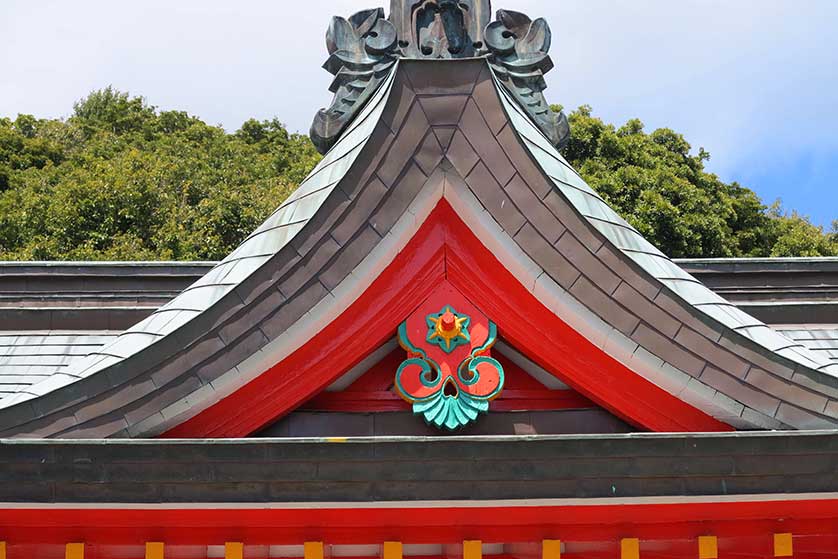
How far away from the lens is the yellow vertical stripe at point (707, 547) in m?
4.56

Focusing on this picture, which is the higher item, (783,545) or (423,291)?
(423,291)

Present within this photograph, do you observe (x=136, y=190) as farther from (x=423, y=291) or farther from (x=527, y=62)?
Result: (x=423, y=291)

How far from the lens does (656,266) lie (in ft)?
16.4

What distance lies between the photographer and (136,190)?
2288cm

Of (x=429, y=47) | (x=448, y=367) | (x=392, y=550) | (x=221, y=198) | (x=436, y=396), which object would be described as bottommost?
(x=392, y=550)

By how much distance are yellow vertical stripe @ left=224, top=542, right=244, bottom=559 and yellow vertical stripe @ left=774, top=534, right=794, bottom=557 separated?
2163mm

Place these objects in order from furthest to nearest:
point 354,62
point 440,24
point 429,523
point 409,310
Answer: point 354,62 → point 440,24 → point 409,310 → point 429,523

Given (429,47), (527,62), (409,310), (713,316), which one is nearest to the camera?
(713,316)

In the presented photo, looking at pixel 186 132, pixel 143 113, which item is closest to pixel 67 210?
pixel 186 132

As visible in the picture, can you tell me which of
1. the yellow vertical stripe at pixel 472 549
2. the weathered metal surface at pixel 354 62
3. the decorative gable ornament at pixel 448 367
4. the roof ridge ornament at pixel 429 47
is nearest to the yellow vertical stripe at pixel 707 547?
the yellow vertical stripe at pixel 472 549

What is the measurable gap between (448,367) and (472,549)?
77 centimetres

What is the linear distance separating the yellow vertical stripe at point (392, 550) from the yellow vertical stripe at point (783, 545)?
5.00 feet

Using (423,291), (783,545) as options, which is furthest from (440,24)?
(783,545)

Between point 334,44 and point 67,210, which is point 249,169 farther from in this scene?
point 334,44
